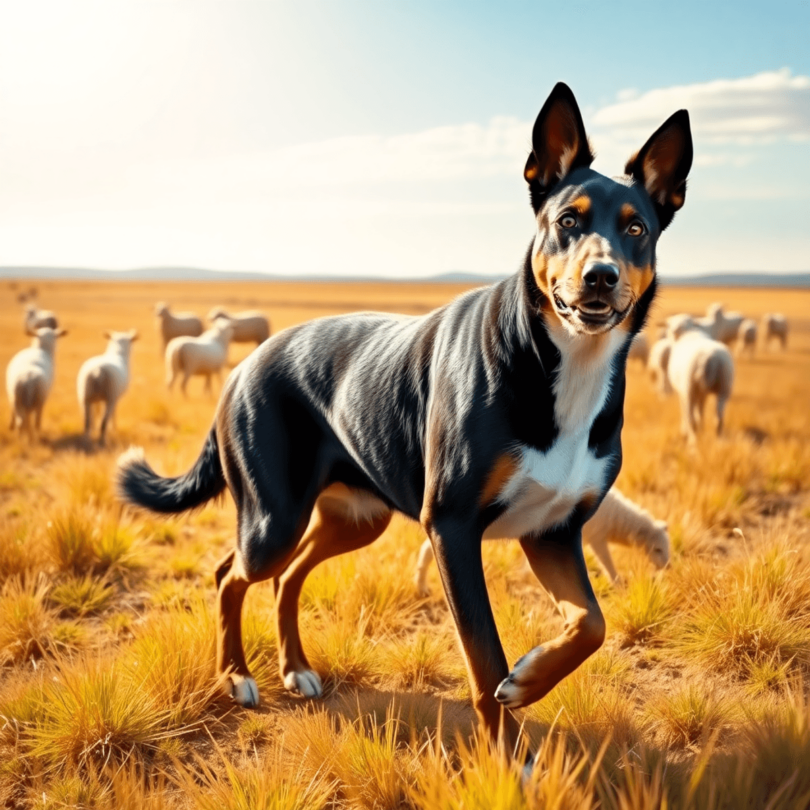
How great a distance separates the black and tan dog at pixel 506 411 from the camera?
98.3 inches

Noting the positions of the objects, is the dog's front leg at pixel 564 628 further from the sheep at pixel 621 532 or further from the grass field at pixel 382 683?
the sheep at pixel 621 532

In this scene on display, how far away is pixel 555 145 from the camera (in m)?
2.73

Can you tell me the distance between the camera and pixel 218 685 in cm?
346

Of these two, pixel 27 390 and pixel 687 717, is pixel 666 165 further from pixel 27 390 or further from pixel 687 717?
pixel 27 390

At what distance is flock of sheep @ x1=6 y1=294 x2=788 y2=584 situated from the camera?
16.4 ft

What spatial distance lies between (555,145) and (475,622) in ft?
5.40

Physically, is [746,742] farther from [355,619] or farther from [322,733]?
[355,619]

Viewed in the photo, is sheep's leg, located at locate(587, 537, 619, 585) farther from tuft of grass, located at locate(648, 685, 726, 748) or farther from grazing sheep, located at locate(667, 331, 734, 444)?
grazing sheep, located at locate(667, 331, 734, 444)

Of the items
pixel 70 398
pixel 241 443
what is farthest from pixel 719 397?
pixel 70 398

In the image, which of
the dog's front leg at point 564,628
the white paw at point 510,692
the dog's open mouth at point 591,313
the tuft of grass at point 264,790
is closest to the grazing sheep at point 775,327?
the dog's front leg at point 564,628

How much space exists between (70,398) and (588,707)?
12089 mm

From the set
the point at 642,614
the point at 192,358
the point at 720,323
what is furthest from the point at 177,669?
the point at 720,323

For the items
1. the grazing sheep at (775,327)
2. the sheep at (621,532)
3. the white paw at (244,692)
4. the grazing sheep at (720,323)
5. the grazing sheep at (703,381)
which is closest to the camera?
the white paw at (244,692)

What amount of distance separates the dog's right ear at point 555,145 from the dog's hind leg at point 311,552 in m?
1.66
